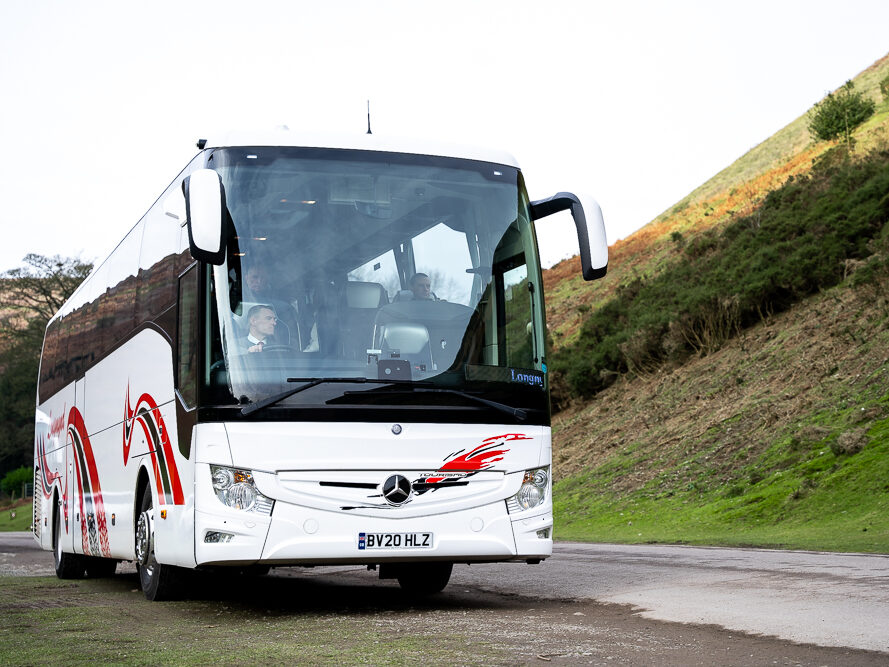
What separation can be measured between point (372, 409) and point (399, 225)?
5.51ft

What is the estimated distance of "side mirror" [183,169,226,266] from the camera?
9.01m

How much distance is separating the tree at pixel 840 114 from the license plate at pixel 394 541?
54389 mm

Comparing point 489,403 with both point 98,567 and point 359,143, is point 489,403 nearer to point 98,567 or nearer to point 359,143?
point 359,143

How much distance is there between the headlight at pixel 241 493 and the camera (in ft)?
29.8

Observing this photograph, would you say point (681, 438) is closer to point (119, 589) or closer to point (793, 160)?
point (119, 589)

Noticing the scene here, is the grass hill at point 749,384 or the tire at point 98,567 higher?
the grass hill at point 749,384

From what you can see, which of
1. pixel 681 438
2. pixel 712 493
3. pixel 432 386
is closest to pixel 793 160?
pixel 681 438

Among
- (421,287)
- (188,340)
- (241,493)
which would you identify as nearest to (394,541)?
(241,493)

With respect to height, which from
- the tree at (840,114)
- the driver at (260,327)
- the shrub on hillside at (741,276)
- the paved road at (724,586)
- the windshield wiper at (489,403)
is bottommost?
the paved road at (724,586)

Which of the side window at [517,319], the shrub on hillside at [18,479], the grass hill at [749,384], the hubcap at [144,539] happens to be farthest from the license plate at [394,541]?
the shrub on hillside at [18,479]

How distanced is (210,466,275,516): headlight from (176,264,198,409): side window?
2.33ft

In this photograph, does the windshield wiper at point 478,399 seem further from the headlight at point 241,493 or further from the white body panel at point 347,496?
the headlight at point 241,493

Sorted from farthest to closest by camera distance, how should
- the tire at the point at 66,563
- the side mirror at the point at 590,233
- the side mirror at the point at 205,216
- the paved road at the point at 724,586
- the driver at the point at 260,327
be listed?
the tire at the point at 66,563
the side mirror at the point at 590,233
the driver at the point at 260,327
the side mirror at the point at 205,216
the paved road at the point at 724,586

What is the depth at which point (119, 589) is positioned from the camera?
1399cm
